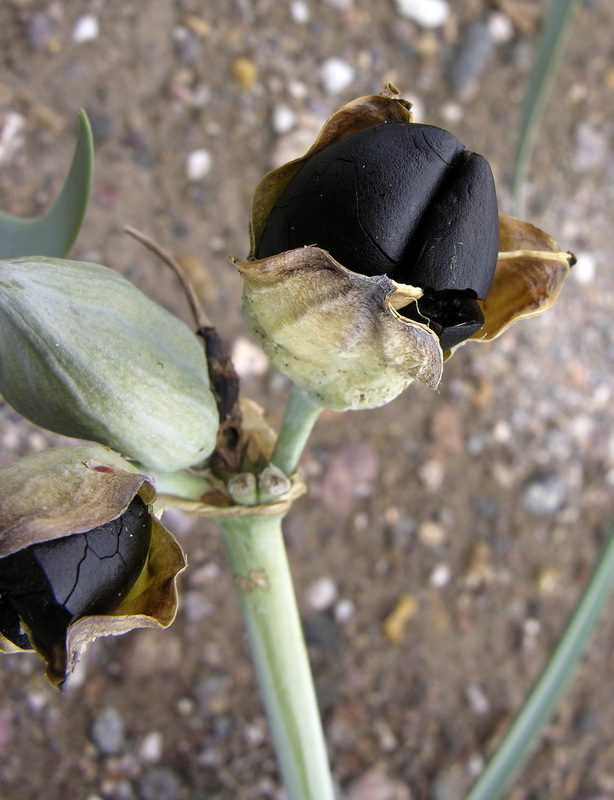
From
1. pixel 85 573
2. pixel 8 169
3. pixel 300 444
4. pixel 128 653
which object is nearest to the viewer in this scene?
pixel 85 573

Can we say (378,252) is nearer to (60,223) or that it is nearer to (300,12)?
(60,223)

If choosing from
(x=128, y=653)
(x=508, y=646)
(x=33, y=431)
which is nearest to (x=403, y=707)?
(x=508, y=646)

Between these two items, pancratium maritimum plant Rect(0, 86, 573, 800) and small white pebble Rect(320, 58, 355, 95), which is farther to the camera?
small white pebble Rect(320, 58, 355, 95)

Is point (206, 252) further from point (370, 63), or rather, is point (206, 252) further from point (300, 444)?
point (300, 444)

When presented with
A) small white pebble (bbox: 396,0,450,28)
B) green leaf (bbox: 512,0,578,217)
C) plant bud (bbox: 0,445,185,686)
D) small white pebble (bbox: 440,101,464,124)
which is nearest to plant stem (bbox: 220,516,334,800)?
plant bud (bbox: 0,445,185,686)

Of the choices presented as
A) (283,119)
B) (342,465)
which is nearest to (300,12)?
(283,119)

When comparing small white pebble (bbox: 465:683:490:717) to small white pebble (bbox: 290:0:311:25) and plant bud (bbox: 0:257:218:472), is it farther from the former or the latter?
small white pebble (bbox: 290:0:311:25)

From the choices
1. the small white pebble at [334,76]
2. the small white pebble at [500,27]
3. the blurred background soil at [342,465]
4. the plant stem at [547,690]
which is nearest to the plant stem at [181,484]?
the plant stem at [547,690]
